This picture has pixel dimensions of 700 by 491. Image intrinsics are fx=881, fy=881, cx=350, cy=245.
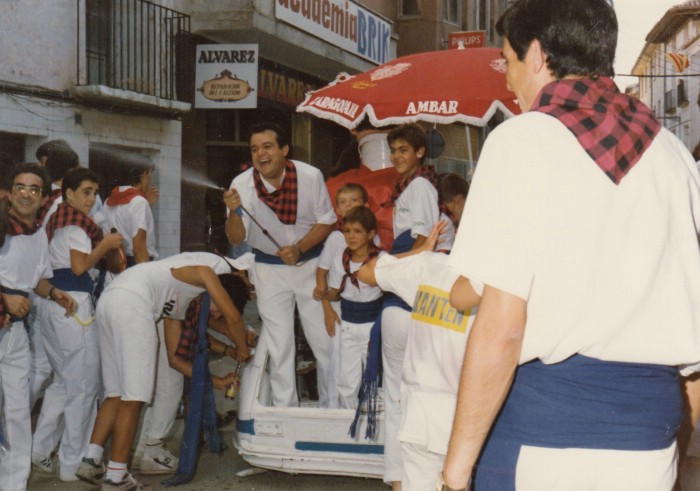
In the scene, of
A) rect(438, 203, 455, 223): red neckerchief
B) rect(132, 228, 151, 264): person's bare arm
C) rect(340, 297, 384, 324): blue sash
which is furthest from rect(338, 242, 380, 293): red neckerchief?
rect(132, 228, 151, 264): person's bare arm

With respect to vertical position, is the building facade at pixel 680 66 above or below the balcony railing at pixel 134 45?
above

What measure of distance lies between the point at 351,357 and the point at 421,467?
198cm

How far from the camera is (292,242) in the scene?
600 cm

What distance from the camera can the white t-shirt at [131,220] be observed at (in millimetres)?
7254

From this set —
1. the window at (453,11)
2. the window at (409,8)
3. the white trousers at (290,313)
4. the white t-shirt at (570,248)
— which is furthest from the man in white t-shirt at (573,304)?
the window at (453,11)

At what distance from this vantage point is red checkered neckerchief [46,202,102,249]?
563cm

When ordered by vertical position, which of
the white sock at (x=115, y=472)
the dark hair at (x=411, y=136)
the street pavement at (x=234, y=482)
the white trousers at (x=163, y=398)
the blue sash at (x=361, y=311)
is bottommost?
the street pavement at (x=234, y=482)

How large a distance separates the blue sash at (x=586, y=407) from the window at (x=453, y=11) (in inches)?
897

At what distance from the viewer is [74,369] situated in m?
5.61

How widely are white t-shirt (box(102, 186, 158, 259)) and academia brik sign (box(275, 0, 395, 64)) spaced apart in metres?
8.30

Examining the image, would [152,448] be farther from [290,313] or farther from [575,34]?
[575,34]

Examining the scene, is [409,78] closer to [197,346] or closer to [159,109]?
[197,346]

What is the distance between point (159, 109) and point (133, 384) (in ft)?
30.8

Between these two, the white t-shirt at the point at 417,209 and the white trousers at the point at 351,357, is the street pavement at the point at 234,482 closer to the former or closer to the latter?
the white trousers at the point at 351,357
